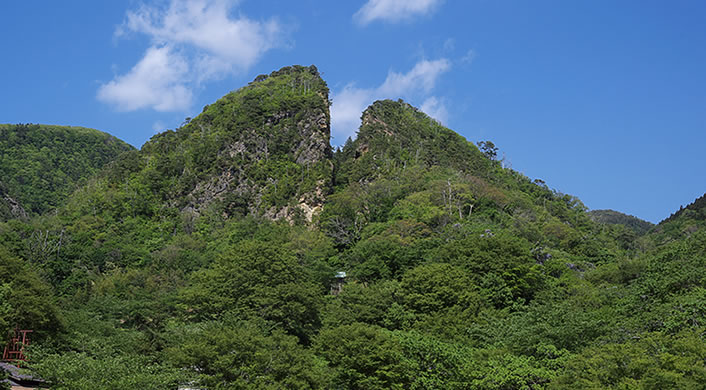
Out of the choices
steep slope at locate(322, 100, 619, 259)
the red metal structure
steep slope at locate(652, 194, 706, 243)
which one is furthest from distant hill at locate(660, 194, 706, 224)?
the red metal structure

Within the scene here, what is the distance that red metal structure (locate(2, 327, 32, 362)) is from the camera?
35469 millimetres

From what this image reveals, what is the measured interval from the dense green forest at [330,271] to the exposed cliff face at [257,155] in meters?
0.30

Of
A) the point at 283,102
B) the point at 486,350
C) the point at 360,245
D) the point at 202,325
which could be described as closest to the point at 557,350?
the point at 486,350

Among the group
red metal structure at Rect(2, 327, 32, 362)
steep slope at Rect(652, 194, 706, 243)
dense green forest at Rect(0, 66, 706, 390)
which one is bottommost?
red metal structure at Rect(2, 327, 32, 362)

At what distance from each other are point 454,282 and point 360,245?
16.7m

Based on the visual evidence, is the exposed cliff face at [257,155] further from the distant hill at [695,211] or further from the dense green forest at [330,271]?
the distant hill at [695,211]

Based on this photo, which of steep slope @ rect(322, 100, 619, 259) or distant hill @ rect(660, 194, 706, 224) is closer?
steep slope @ rect(322, 100, 619, 259)

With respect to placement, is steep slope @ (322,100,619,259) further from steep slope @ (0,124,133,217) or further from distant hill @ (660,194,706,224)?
steep slope @ (0,124,133,217)

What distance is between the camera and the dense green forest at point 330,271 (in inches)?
1159

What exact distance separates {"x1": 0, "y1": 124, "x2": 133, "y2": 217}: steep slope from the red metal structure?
232 feet

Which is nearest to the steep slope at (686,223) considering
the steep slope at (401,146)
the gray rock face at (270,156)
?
the steep slope at (401,146)

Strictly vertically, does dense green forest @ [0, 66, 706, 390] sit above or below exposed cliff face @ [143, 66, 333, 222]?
below

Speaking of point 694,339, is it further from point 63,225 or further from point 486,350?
point 63,225

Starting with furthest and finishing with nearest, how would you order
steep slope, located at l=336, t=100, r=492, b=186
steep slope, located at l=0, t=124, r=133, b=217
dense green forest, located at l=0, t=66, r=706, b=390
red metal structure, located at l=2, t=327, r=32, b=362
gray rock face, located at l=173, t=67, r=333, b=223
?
steep slope, located at l=0, t=124, r=133, b=217
steep slope, located at l=336, t=100, r=492, b=186
gray rock face, located at l=173, t=67, r=333, b=223
red metal structure, located at l=2, t=327, r=32, b=362
dense green forest, located at l=0, t=66, r=706, b=390
